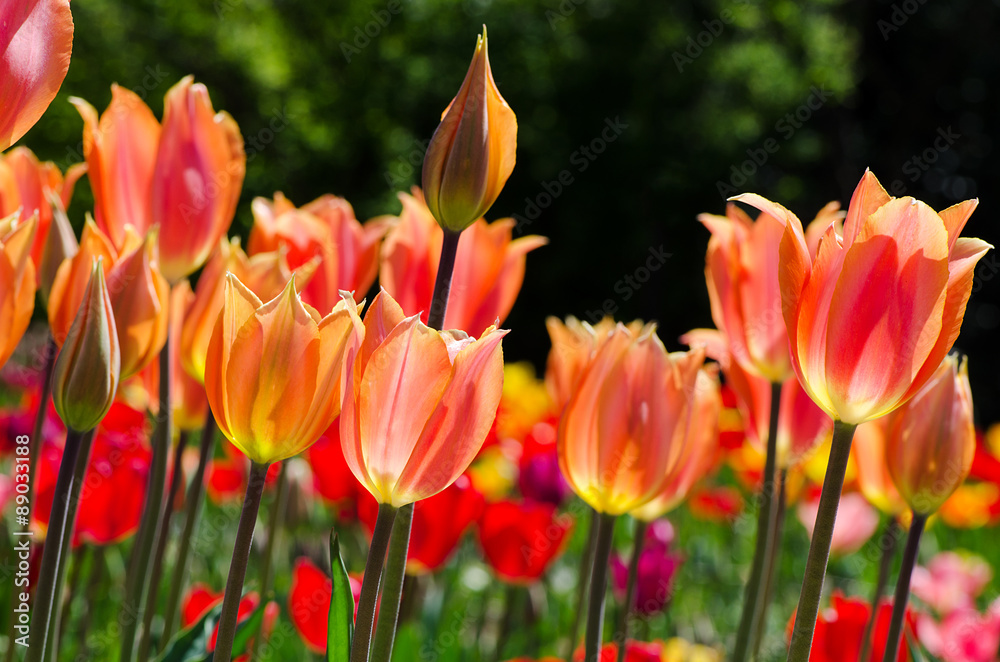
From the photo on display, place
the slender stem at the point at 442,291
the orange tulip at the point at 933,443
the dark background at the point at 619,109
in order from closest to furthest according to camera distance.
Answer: the slender stem at the point at 442,291, the orange tulip at the point at 933,443, the dark background at the point at 619,109

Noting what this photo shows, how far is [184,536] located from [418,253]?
1.25 feet

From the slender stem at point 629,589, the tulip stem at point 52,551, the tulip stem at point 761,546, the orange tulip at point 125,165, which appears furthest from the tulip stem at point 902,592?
the orange tulip at point 125,165

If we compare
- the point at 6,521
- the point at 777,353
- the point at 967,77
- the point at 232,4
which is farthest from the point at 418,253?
the point at 967,77

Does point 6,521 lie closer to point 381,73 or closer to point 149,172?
point 149,172

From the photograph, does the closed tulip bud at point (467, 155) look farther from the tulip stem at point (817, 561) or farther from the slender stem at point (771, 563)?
the slender stem at point (771, 563)

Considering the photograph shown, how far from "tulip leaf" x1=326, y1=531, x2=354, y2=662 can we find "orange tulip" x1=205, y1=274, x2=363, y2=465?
0.25 ft

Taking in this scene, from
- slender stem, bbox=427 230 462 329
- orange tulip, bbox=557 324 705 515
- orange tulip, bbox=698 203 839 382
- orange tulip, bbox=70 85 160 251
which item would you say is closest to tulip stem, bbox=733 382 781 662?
orange tulip, bbox=698 203 839 382

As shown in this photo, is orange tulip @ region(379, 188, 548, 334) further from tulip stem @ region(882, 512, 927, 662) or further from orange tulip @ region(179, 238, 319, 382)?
tulip stem @ region(882, 512, 927, 662)

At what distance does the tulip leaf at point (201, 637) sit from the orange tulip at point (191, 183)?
333 millimetres

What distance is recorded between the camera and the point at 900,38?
13250mm

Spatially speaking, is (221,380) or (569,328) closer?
(221,380)

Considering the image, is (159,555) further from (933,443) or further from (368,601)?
(933,443)

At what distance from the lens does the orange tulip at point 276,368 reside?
1.63 feet

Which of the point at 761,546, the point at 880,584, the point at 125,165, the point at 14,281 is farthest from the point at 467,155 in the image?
the point at 880,584
